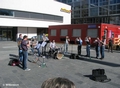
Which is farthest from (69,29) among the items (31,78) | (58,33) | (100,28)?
(31,78)

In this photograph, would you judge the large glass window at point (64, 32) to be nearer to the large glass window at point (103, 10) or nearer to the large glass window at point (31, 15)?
the large glass window at point (31, 15)

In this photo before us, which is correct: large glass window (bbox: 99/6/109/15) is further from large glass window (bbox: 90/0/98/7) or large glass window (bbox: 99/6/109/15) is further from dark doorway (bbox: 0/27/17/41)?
dark doorway (bbox: 0/27/17/41)

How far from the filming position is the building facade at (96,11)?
44.5 metres

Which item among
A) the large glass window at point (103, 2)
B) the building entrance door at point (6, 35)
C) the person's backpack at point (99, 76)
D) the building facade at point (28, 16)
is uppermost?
the large glass window at point (103, 2)

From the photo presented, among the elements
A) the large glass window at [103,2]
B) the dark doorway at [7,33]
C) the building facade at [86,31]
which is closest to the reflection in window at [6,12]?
the dark doorway at [7,33]

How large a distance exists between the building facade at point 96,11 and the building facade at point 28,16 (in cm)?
1060

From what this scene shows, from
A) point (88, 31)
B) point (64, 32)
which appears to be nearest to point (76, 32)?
point (88, 31)

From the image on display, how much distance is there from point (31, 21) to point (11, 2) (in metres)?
5.60

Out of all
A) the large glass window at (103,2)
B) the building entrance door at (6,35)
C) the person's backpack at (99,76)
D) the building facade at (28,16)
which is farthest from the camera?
the large glass window at (103,2)

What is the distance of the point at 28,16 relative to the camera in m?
33.9

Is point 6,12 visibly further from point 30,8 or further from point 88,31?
point 88,31

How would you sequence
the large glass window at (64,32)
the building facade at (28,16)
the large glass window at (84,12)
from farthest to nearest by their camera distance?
1. the large glass window at (84,12)
2. the building facade at (28,16)
3. the large glass window at (64,32)

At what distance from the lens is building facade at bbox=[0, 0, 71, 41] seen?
3103 cm

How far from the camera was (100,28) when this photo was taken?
2309 centimetres
